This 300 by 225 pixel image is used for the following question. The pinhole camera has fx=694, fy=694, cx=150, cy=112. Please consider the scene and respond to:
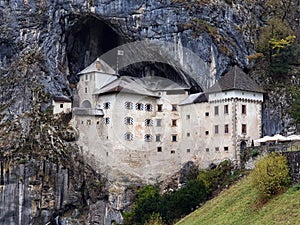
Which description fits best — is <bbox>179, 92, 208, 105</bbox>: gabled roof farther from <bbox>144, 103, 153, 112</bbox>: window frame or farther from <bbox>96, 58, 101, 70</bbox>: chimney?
<bbox>96, 58, 101, 70</bbox>: chimney

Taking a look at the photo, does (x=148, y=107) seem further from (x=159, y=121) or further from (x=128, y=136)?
(x=128, y=136)

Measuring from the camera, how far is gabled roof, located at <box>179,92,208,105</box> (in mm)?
70125

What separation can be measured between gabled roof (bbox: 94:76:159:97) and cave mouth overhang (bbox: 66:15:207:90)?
2534 mm

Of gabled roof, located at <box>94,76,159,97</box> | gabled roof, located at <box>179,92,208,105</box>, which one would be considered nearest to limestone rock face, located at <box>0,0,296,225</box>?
gabled roof, located at <box>179,92,208,105</box>

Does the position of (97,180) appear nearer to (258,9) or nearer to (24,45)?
(24,45)

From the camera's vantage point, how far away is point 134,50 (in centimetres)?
7494

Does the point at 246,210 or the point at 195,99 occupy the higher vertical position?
the point at 195,99

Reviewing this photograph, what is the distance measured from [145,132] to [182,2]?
14478mm

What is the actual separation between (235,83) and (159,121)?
9.70m

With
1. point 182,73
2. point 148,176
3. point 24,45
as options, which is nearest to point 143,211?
point 148,176

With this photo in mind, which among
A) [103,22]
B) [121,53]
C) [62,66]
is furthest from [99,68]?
[103,22]

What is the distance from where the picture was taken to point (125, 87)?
72.4m

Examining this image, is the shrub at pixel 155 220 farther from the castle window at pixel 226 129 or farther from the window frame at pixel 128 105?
the window frame at pixel 128 105

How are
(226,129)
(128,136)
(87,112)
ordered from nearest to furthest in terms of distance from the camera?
1. (226,129)
2. (128,136)
3. (87,112)
